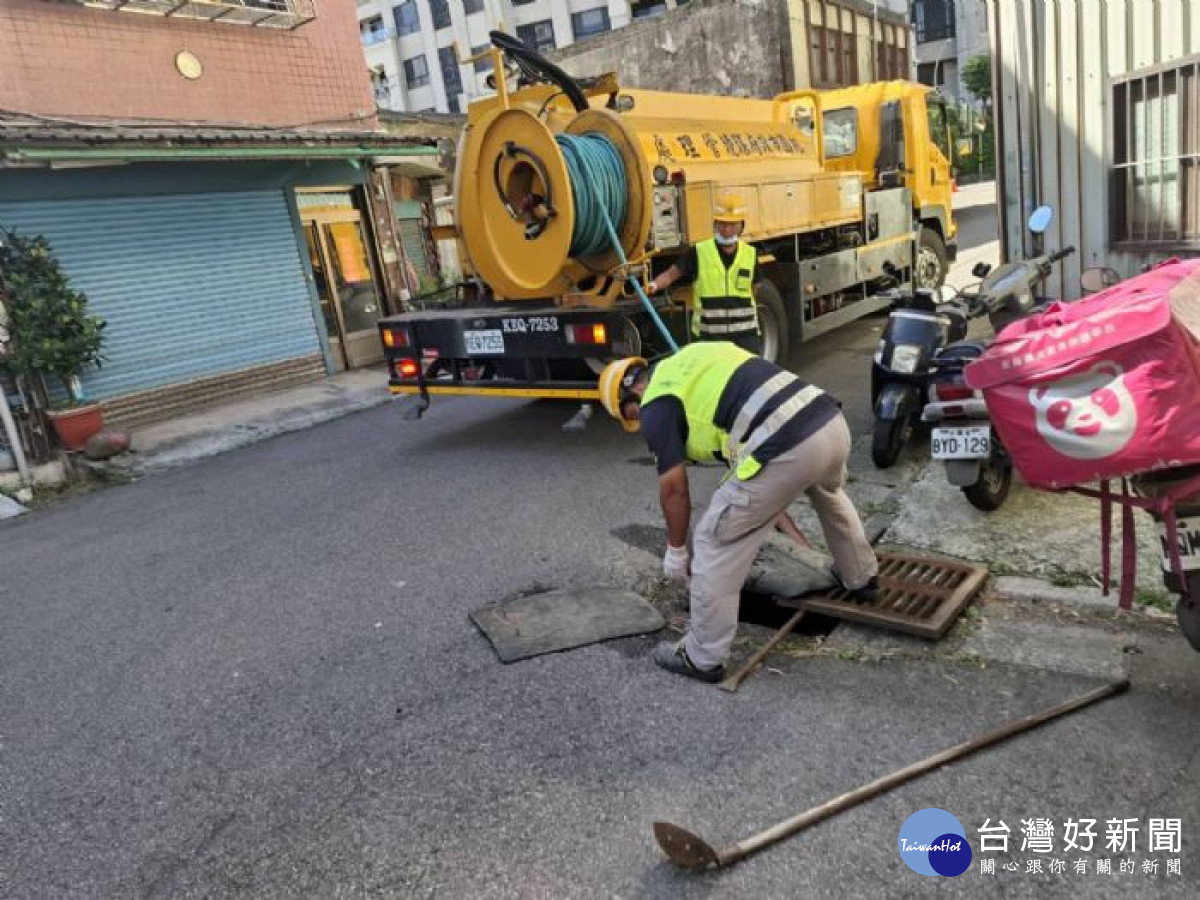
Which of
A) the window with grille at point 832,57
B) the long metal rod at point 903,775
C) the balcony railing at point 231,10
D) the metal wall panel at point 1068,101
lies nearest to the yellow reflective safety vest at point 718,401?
the long metal rod at point 903,775

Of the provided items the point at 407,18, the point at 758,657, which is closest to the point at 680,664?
the point at 758,657

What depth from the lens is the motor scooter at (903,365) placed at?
15.7 ft

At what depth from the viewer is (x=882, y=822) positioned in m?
2.30

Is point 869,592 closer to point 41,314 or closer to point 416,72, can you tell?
point 41,314

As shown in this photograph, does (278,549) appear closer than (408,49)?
Yes

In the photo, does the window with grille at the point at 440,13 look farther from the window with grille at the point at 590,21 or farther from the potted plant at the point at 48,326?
the potted plant at the point at 48,326

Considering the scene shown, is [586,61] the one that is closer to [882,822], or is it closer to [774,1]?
[774,1]

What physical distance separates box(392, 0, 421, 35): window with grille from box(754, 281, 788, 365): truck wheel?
1537 inches

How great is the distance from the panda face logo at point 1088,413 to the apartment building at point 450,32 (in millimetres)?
35742

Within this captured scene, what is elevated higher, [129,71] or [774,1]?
[774,1]

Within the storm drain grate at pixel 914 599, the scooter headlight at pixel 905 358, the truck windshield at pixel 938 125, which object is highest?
the truck windshield at pixel 938 125

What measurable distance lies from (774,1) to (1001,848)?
1816 centimetres

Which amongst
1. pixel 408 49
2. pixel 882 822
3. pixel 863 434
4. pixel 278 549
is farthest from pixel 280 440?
pixel 408 49

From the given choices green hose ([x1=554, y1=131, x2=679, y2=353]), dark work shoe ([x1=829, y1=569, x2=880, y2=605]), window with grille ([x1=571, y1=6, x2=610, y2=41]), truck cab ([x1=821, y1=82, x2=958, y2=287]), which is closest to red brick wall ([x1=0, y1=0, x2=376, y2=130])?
green hose ([x1=554, y1=131, x2=679, y2=353])
